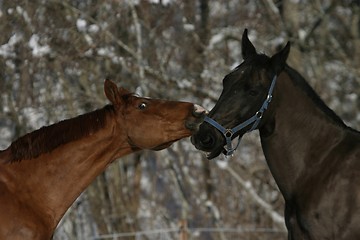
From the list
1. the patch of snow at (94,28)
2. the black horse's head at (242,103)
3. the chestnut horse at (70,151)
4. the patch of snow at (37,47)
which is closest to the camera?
the chestnut horse at (70,151)

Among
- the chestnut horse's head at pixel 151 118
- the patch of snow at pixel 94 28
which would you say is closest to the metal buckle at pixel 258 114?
the chestnut horse's head at pixel 151 118

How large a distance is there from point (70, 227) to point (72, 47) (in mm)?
3048

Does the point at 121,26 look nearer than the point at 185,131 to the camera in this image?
No

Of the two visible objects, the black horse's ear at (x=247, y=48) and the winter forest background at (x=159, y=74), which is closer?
the black horse's ear at (x=247, y=48)

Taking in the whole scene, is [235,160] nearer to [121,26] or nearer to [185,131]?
[121,26]

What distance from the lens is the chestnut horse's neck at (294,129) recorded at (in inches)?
211

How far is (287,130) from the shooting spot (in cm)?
538

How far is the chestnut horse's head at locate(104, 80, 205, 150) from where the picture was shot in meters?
5.59

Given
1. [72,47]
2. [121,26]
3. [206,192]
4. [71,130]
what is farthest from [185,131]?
[206,192]

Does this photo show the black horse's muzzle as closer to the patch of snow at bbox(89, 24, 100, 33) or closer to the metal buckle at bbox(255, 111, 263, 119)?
the metal buckle at bbox(255, 111, 263, 119)

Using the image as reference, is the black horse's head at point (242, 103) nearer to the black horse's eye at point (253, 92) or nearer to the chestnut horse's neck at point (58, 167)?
the black horse's eye at point (253, 92)

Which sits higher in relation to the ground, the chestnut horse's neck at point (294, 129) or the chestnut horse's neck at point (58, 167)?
the chestnut horse's neck at point (294, 129)

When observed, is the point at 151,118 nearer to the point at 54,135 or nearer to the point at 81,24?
the point at 54,135

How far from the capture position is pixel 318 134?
5.38 m
